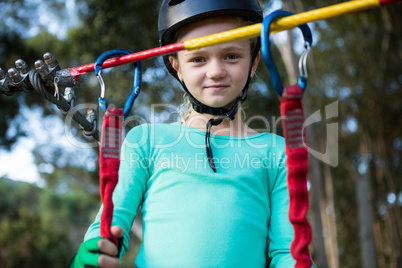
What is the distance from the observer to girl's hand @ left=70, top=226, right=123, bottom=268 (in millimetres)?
1187

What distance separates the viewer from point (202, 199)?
5.15ft

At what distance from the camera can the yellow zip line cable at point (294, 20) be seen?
1089mm

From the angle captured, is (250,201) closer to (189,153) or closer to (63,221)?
(189,153)

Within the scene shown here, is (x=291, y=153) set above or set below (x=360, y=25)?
below

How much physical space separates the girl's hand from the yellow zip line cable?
65 cm

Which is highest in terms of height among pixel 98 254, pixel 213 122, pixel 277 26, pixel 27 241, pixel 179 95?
pixel 179 95

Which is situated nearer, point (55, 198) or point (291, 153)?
point (291, 153)

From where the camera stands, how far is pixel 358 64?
13.1 metres

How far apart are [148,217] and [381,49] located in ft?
40.4

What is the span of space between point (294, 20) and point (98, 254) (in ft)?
2.86

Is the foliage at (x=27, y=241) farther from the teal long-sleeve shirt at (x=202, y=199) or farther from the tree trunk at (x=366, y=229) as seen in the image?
the teal long-sleeve shirt at (x=202, y=199)

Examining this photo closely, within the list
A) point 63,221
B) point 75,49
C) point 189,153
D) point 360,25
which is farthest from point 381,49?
point 63,221

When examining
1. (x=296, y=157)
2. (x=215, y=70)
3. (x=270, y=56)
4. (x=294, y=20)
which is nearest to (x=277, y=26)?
(x=294, y=20)

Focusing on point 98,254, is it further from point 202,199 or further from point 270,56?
point 270,56
